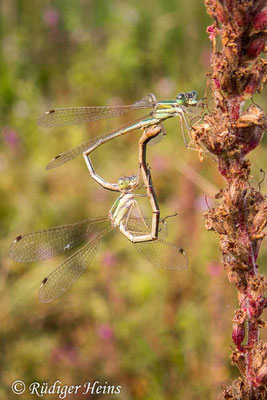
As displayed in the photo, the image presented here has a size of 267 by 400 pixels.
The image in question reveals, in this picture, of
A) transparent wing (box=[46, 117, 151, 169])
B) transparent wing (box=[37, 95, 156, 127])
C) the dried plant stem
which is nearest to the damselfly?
transparent wing (box=[46, 117, 151, 169])

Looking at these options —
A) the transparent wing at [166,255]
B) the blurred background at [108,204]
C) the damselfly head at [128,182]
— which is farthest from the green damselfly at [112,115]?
the transparent wing at [166,255]

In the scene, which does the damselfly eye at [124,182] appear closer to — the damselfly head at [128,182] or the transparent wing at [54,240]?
the damselfly head at [128,182]

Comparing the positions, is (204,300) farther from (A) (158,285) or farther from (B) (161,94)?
(B) (161,94)

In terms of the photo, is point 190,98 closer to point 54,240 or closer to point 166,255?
point 166,255

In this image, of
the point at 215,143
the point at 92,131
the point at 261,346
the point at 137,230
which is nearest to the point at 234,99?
the point at 215,143

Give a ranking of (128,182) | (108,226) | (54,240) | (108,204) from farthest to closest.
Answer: (108,204), (54,240), (108,226), (128,182)

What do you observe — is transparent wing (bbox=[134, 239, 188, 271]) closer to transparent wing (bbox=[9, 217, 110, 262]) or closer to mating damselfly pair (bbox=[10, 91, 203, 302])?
mating damselfly pair (bbox=[10, 91, 203, 302])

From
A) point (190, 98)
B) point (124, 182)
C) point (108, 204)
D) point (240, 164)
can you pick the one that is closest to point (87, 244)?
point (124, 182)
